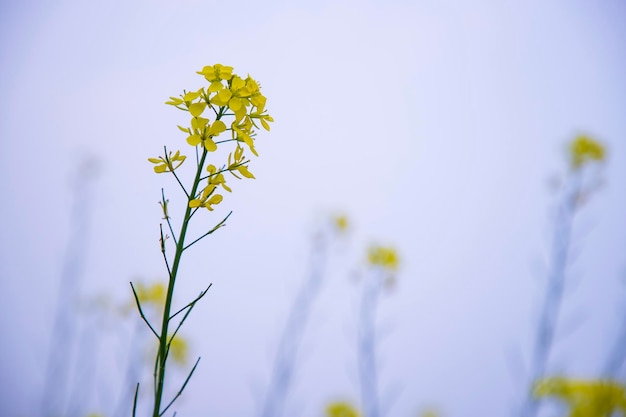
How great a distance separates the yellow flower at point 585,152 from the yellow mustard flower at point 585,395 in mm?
1892

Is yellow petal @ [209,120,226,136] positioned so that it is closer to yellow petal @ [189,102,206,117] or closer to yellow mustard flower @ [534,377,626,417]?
yellow petal @ [189,102,206,117]

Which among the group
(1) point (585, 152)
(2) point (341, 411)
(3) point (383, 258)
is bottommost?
(2) point (341, 411)

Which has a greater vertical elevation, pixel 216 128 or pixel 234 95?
pixel 234 95

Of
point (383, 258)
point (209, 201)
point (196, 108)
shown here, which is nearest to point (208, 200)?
point (209, 201)

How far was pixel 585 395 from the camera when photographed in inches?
139

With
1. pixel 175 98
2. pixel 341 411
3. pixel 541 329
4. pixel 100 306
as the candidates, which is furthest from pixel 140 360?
pixel 541 329

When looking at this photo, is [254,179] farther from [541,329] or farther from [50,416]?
[50,416]

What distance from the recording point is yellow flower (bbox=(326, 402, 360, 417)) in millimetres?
4531

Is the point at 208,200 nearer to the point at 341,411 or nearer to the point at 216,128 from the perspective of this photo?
the point at 216,128

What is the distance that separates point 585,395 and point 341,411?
243 centimetres

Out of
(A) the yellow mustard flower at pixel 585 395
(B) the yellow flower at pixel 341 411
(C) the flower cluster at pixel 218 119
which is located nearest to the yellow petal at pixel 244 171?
(C) the flower cluster at pixel 218 119

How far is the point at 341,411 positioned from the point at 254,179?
418cm

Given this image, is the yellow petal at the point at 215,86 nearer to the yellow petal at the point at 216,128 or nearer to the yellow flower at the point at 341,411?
the yellow petal at the point at 216,128

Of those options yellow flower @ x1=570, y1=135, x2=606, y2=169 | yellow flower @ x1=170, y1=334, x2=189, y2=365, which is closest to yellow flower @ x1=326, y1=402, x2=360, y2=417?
yellow flower @ x1=170, y1=334, x2=189, y2=365
